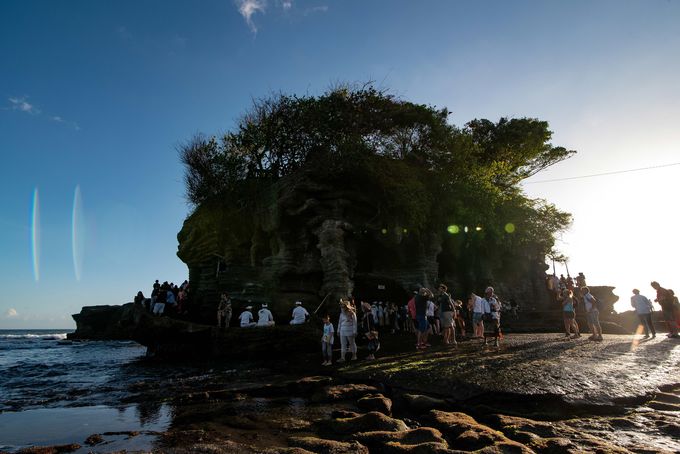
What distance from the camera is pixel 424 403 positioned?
721cm

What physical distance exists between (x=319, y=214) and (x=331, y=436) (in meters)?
18.2

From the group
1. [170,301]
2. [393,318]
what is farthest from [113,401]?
[393,318]

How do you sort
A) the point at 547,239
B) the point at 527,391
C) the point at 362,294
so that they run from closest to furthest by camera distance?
the point at 527,391, the point at 362,294, the point at 547,239

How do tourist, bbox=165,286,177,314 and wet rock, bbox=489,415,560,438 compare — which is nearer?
wet rock, bbox=489,415,560,438

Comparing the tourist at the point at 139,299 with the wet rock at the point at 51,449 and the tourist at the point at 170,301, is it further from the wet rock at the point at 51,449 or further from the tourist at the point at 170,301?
the wet rock at the point at 51,449

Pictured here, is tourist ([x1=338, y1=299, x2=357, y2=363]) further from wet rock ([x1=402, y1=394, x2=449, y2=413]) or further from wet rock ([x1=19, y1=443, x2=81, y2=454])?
wet rock ([x1=19, y1=443, x2=81, y2=454])

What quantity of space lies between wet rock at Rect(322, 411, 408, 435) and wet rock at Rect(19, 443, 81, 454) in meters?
3.72

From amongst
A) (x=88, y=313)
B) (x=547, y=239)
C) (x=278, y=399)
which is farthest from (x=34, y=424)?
(x=88, y=313)

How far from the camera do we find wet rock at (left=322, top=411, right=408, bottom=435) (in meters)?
5.94

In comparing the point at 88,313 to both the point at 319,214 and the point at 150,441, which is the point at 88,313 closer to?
the point at 319,214

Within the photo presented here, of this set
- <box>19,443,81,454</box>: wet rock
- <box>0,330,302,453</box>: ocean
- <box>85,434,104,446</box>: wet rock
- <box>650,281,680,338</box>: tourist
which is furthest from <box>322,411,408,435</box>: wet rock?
<box>650,281,680,338</box>: tourist

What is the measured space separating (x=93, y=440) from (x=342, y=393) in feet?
14.9

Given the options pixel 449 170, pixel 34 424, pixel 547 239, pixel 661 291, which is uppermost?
pixel 449 170

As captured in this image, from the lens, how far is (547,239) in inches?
1264
